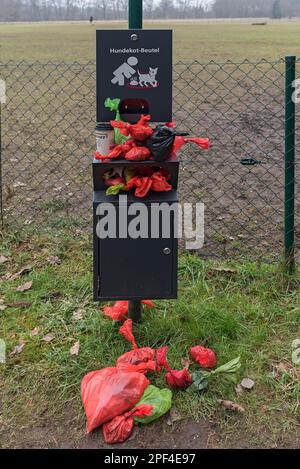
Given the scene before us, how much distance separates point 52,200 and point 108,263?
7.92 ft

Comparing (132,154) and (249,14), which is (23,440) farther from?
(249,14)

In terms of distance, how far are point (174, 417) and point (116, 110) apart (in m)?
1.45

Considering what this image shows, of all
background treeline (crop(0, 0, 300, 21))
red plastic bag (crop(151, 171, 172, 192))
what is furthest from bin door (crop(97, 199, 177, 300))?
background treeline (crop(0, 0, 300, 21))

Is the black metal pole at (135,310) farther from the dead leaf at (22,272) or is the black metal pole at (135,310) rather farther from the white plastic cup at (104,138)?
the dead leaf at (22,272)

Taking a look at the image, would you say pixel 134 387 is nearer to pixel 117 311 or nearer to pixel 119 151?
pixel 117 311

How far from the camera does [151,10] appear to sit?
4402 inches

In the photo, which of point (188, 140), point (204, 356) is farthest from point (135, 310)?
point (188, 140)

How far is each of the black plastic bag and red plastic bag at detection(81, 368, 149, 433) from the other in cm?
102

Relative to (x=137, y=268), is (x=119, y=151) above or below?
above

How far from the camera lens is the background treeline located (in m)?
117

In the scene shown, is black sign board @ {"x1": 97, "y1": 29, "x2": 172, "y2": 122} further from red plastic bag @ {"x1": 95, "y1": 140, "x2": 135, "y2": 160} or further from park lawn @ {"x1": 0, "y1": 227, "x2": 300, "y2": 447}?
park lawn @ {"x1": 0, "y1": 227, "x2": 300, "y2": 447}

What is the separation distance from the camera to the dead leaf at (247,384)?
2599mm

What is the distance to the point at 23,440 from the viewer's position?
233cm

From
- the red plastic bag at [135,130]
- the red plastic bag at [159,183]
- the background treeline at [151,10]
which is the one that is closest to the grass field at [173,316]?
the red plastic bag at [159,183]
